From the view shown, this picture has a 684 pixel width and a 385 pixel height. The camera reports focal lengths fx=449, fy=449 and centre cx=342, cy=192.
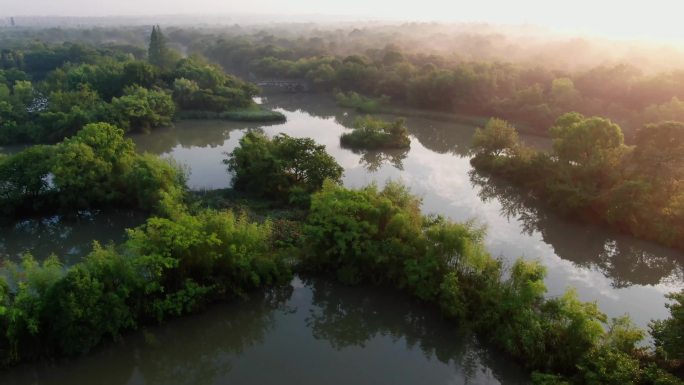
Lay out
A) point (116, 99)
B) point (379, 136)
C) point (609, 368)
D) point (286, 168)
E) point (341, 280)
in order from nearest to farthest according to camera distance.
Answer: point (609, 368), point (341, 280), point (286, 168), point (379, 136), point (116, 99)

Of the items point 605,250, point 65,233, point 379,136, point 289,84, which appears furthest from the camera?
point 289,84

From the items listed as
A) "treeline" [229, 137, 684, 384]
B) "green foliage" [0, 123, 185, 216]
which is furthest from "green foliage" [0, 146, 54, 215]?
"treeline" [229, 137, 684, 384]

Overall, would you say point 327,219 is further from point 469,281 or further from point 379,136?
point 379,136

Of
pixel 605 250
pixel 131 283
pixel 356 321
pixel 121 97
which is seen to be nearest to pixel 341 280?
pixel 356 321

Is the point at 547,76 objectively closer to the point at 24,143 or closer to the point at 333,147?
the point at 333,147

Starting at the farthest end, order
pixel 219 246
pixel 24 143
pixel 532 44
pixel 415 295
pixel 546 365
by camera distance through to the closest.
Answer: pixel 532 44, pixel 24 143, pixel 415 295, pixel 219 246, pixel 546 365

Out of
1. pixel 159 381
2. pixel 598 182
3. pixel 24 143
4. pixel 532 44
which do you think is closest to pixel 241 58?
pixel 24 143

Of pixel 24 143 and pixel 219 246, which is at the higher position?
pixel 219 246
